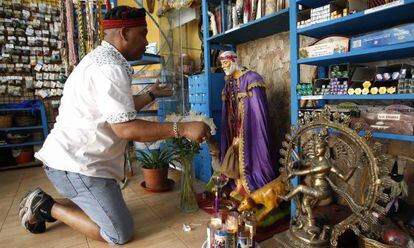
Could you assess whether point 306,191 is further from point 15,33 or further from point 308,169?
point 15,33

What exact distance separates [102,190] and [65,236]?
0.40 meters

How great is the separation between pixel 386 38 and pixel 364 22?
232 millimetres

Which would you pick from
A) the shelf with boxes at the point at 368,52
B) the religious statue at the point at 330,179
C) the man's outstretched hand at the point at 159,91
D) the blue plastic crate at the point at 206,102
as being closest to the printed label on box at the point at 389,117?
the shelf with boxes at the point at 368,52

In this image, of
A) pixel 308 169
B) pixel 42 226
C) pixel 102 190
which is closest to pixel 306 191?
pixel 308 169

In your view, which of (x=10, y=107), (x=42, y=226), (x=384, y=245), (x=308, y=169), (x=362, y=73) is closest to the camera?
(x=384, y=245)

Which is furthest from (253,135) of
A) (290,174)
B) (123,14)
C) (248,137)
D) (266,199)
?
(123,14)

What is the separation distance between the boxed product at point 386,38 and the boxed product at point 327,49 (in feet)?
0.14

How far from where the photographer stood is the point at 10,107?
3.66m

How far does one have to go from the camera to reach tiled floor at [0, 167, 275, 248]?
4.89 ft

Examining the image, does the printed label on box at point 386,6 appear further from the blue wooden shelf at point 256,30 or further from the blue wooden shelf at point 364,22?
the blue wooden shelf at point 256,30

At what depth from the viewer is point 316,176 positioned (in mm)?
1136

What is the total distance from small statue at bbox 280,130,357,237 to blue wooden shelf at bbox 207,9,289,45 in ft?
3.01

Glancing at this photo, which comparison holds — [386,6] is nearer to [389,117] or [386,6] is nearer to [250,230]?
[389,117]

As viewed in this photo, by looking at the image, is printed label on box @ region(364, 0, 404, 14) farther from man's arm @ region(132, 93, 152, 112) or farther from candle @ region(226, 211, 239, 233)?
man's arm @ region(132, 93, 152, 112)
